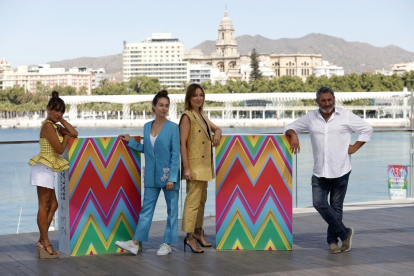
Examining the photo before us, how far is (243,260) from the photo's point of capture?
4656mm

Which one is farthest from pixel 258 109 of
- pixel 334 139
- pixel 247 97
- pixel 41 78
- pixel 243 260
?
pixel 41 78

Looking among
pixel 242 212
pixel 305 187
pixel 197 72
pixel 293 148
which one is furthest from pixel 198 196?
pixel 197 72

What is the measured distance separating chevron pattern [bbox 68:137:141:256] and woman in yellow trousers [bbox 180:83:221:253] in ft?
1.26

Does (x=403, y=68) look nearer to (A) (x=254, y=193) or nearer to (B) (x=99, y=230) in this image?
(A) (x=254, y=193)

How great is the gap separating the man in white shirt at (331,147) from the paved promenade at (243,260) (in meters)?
0.28

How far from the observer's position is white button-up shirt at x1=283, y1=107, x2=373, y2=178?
4.79 meters

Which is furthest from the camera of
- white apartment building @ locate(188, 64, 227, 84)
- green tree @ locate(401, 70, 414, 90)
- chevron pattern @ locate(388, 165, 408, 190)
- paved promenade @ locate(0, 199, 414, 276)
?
white apartment building @ locate(188, 64, 227, 84)

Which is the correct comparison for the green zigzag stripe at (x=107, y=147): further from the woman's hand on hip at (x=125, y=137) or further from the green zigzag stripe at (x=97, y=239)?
the green zigzag stripe at (x=97, y=239)

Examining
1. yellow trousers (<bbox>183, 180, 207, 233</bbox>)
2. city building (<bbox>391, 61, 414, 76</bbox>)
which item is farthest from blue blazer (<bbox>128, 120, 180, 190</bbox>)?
city building (<bbox>391, 61, 414, 76</bbox>)

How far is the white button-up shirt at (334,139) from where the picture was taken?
15.7ft

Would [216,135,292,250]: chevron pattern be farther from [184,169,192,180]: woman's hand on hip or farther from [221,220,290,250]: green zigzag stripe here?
[184,169,192,180]: woman's hand on hip

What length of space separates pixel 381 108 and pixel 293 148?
283 ft

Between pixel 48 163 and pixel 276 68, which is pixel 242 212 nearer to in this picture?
pixel 48 163

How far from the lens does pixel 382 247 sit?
5074mm
